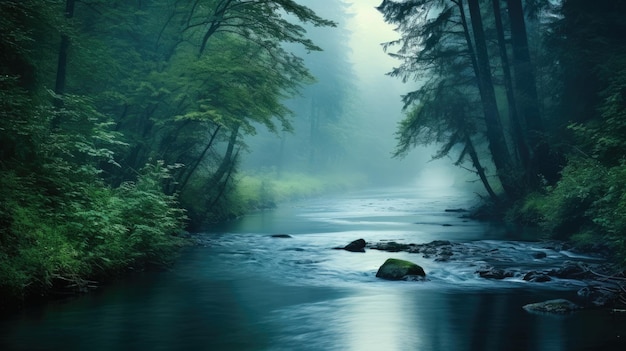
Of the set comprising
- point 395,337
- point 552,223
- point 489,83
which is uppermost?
point 489,83

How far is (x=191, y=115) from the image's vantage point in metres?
18.0

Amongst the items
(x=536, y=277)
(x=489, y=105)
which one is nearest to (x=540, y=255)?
(x=536, y=277)

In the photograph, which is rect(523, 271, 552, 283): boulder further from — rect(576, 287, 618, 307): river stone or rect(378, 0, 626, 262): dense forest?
rect(378, 0, 626, 262): dense forest

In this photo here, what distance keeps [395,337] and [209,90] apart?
13643 mm

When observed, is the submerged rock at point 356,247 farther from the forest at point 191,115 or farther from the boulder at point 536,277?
the boulder at point 536,277

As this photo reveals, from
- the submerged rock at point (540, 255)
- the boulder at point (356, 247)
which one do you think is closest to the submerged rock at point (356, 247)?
the boulder at point (356, 247)

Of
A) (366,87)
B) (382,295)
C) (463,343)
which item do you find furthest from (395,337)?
(366,87)

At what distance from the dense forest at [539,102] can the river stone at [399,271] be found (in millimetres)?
4785

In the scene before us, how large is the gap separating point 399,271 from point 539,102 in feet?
56.3

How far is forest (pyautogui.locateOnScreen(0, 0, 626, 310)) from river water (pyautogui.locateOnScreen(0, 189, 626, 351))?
4.08 feet

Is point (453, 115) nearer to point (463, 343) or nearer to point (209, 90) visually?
point (209, 90)

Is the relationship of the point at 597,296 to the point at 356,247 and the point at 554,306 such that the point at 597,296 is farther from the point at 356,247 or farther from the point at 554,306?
the point at 356,247

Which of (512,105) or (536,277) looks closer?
(536,277)

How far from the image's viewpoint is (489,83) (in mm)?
26234
